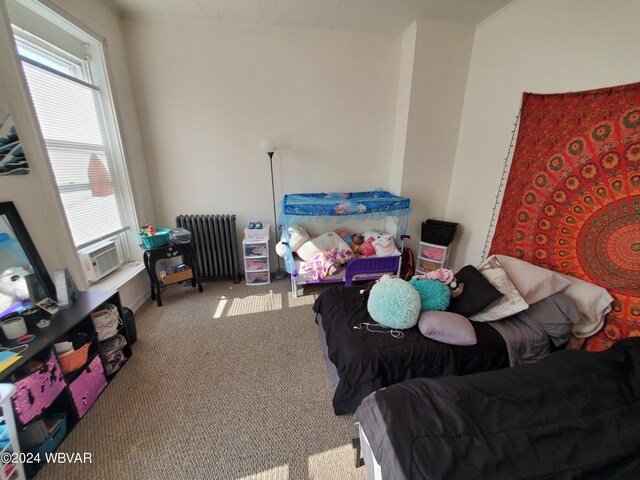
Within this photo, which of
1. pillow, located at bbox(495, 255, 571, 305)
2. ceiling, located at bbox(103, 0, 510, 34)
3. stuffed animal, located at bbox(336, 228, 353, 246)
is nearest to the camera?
pillow, located at bbox(495, 255, 571, 305)

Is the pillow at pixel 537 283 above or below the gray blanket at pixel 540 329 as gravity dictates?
above

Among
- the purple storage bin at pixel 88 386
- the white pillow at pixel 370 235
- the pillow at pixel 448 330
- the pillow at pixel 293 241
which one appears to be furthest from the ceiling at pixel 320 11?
the purple storage bin at pixel 88 386

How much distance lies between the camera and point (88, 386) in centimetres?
152

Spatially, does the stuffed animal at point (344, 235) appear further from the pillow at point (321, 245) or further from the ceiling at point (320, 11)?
the ceiling at point (320, 11)

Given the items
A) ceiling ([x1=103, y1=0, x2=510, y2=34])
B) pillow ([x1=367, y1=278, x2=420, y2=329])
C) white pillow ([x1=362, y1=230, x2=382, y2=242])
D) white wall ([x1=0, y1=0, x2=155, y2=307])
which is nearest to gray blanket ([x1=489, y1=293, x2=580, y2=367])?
pillow ([x1=367, y1=278, x2=420, y2=329])

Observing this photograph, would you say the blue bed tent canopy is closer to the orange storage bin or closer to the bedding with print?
the bedding with print

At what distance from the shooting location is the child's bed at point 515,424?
83 cm

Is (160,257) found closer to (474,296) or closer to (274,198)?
(274,198)

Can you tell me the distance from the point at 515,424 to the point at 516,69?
8.81ft

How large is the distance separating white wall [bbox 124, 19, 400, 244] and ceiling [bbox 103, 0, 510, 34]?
0.11m

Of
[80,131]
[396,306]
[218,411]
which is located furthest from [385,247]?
[80,131]

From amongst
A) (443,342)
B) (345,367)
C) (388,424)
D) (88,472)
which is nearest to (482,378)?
(443,342)

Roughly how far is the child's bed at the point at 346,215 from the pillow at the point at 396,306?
0.98 metres

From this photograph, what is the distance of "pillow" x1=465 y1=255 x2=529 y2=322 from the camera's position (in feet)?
5.42
